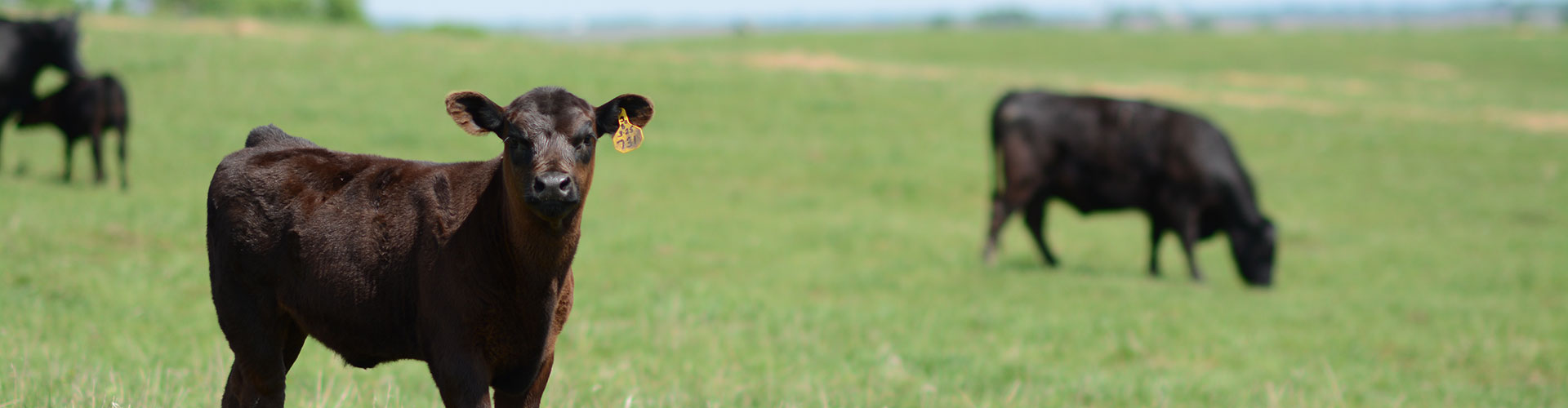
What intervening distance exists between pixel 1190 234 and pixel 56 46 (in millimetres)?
15009

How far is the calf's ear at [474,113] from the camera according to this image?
13.6 feet

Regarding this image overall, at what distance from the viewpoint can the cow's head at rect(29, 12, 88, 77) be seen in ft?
53.3

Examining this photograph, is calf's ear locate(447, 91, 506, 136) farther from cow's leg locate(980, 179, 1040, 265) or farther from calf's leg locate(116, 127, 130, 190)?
calf's leg locate(116, 127, 130, 190)

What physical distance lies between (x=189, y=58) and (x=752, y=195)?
15.1 meters

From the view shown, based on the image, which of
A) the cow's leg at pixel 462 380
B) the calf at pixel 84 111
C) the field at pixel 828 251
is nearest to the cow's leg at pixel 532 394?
the cow's leg at pixel 462 380

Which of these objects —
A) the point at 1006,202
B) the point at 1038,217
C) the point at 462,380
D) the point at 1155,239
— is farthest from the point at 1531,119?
the point at 462,380

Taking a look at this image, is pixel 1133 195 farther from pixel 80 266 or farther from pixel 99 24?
pixel 99 24

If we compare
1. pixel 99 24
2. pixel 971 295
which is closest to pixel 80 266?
pixel 971 295

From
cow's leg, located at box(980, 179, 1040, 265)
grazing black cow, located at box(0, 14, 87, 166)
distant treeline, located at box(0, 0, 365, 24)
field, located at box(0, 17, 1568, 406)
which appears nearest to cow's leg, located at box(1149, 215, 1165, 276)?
field, located at box(0, 17, 1568, 406)

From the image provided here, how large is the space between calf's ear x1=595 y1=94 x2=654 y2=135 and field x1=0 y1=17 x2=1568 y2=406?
1.56 metres

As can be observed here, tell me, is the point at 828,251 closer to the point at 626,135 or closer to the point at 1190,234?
the point at 1190,234

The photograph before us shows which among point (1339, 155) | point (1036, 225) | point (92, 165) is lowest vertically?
point (1339, 155)

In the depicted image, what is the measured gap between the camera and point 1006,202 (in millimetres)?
16297

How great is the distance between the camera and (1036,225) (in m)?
16.4
